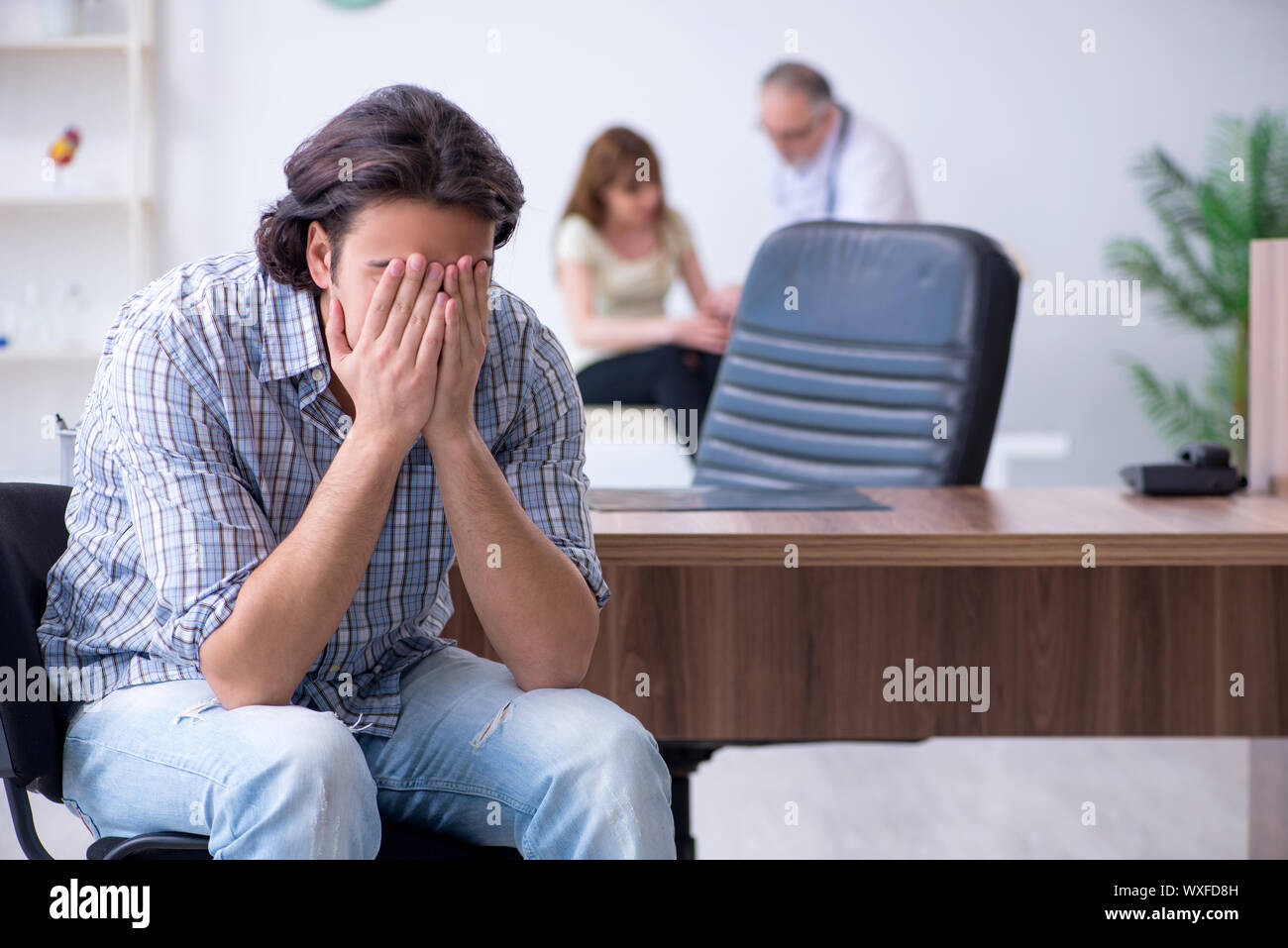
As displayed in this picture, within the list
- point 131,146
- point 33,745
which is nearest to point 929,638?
point 33,745

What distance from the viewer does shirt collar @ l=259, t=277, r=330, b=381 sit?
1013 millimetres

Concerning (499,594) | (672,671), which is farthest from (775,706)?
(499,594)

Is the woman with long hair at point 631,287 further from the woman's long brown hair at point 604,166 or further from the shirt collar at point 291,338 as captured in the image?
the shirt collar at point 291,338

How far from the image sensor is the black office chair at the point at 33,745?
891mm

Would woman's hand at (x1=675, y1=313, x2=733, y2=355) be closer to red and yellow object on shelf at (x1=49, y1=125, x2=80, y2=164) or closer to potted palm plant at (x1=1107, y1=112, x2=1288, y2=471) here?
potted palm plant at (x1=1107, y1=112, x2=1288, y2=471)

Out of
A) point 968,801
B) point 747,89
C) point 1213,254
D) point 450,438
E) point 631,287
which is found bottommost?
point 968,801

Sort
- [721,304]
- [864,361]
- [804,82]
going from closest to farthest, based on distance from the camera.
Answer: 1. [864,361]
2. [721,304]
3. [804,82]

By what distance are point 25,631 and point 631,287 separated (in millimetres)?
2508

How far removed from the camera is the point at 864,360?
191 centimetres

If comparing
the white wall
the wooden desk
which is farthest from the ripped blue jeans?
the white wall

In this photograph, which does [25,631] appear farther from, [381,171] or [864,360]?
[864,360]

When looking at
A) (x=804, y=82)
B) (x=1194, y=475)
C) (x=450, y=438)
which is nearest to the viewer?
(x=450, y=438)

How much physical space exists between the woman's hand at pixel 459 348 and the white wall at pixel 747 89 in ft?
11.0

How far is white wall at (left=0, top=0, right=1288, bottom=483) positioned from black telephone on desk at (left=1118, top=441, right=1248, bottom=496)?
111 inches
